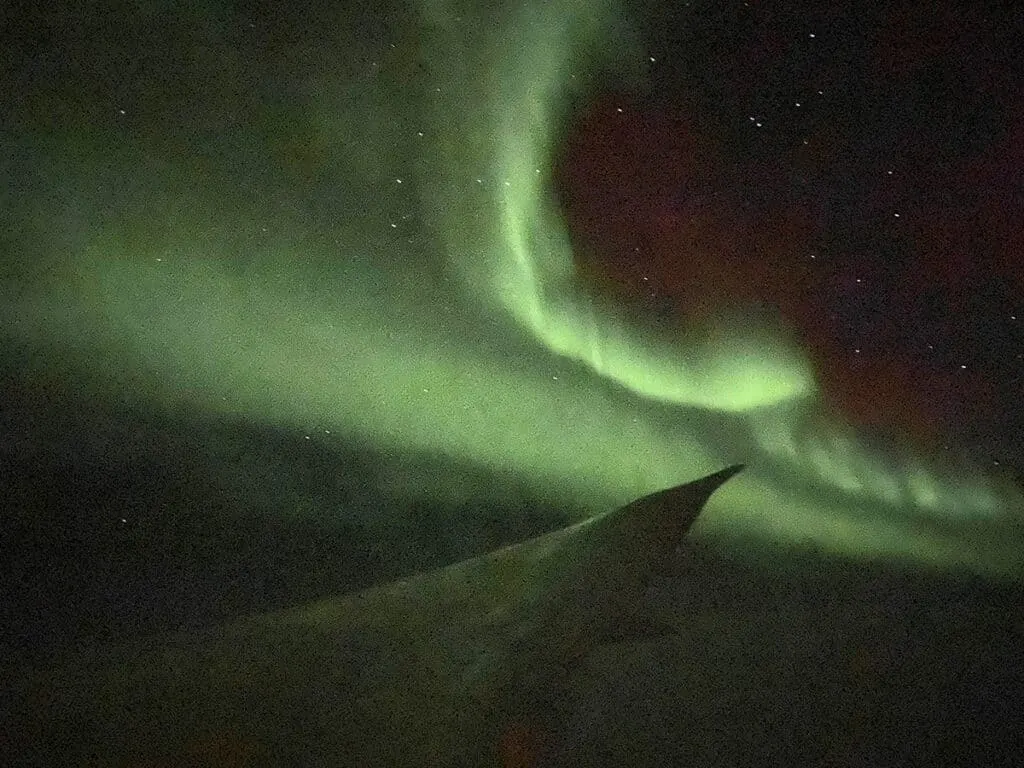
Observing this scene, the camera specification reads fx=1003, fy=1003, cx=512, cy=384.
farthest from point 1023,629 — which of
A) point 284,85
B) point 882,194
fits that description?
point 284,85

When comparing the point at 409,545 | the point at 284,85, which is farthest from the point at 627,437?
the point at 284,85

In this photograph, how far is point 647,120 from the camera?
1.63ft

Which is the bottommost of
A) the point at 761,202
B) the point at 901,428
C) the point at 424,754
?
the point at 424,754

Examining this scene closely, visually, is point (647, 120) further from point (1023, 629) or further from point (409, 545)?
point (1023, 629)

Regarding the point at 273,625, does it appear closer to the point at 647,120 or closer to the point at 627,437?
the point at 627,437

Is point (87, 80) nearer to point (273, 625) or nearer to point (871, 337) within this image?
point (273, 625)

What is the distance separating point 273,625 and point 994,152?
46cm

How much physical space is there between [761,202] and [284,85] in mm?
249

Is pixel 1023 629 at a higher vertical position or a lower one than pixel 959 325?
lower

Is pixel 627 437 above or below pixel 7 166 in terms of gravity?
below

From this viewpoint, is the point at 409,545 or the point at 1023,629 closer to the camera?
the point at 409,545

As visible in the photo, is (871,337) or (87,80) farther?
(871,337)

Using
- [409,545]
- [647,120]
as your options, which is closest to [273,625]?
[409,545]

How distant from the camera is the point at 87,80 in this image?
1.38 ft
